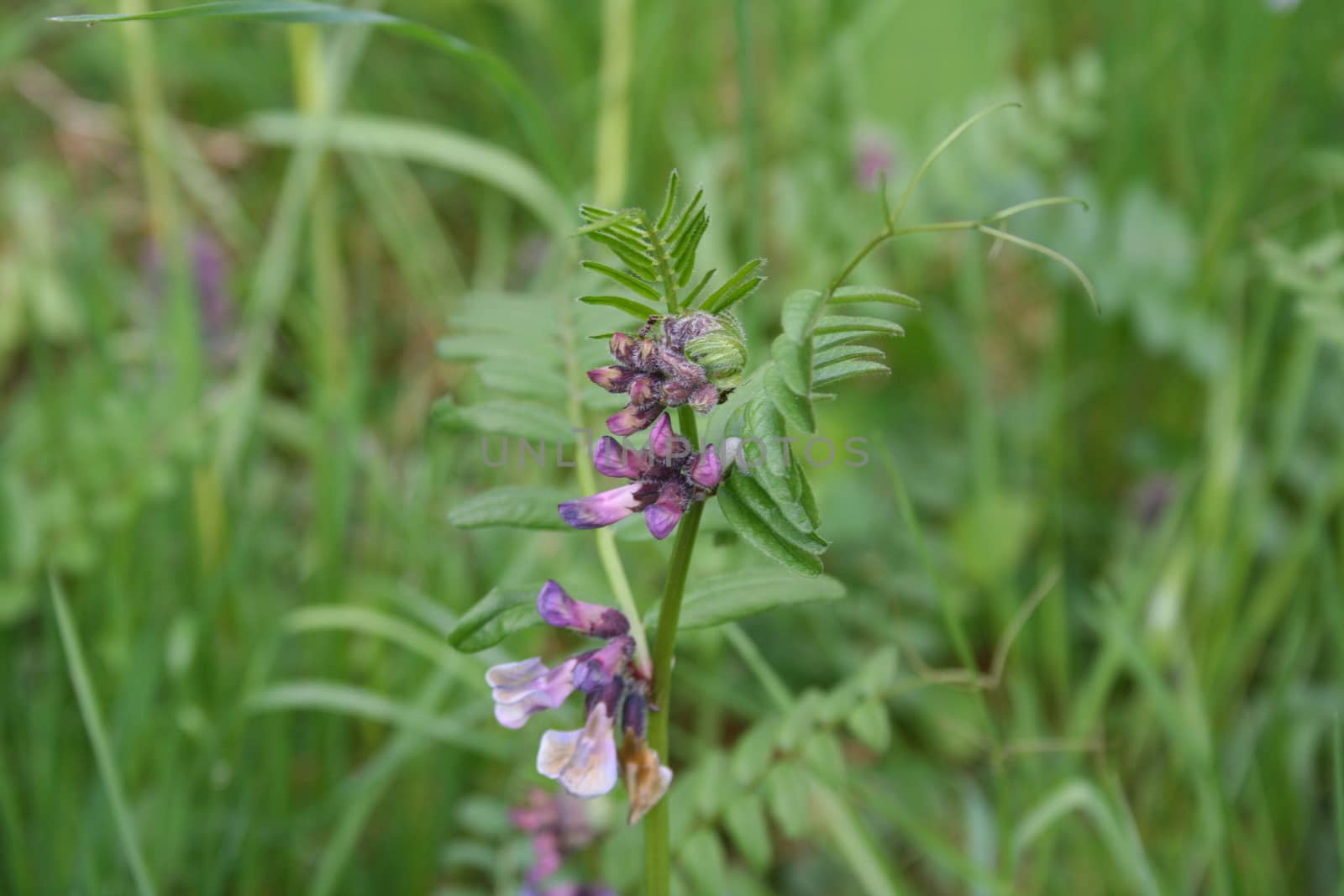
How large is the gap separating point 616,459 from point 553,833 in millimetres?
681

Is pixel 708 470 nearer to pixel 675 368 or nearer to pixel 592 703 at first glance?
pixel 675 368

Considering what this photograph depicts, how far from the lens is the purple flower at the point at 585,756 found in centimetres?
78

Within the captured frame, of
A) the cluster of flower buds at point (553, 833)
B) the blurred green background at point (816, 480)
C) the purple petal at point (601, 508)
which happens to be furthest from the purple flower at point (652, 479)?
the cluster of flower buds at point (553, 833)

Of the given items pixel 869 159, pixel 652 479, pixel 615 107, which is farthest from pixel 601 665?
pixel 869 159

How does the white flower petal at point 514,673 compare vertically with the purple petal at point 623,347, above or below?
below

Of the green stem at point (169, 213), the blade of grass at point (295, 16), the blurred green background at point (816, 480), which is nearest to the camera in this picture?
the blade of grass at point (295, 16)

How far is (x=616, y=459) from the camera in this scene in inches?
31.0

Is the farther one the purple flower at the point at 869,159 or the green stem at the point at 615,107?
→ the purple flower at the point at 869,159

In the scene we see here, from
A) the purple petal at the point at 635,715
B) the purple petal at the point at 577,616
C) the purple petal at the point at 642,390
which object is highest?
the purple petal at the point at 642,390

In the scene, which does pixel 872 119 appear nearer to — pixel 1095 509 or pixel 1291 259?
pixel 1095 509

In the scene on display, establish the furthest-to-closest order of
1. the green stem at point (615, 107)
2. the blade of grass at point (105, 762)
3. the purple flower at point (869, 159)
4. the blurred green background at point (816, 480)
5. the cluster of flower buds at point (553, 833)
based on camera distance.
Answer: the purple flower at point (869, 159)
the green stem at point (615, 107)
the blurred green background at point (816, 480)
the cluster of flower buds at point (553, 833)
the blade of grass at point (105, 762)

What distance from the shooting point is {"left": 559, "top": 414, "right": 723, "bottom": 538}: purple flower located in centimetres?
78

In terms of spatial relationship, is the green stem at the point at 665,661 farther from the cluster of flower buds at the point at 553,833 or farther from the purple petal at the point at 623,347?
the cluster of flower buds at the point at 553,833

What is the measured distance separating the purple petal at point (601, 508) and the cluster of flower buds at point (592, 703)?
0.05 meters
